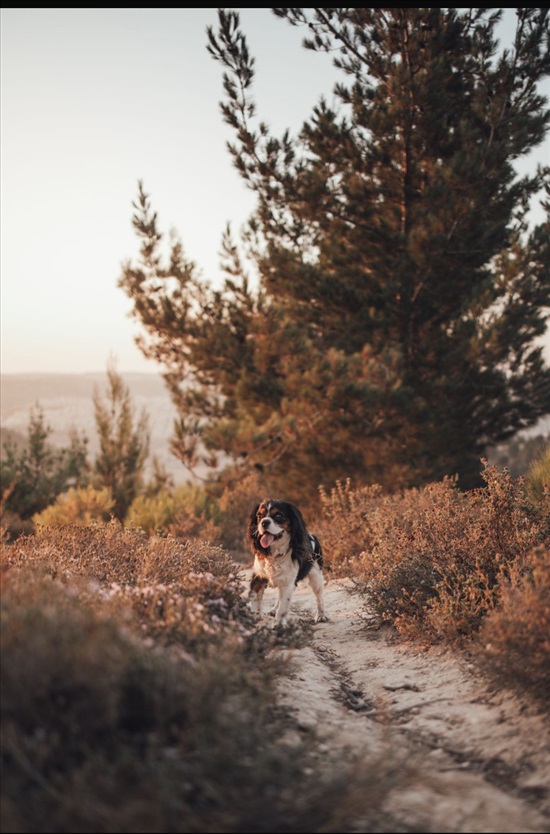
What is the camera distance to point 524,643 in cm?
361

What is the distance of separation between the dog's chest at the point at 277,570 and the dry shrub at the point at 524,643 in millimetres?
2190

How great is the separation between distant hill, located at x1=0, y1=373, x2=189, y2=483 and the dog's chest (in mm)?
39941

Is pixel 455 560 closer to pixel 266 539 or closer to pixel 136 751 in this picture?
pixel 266 539

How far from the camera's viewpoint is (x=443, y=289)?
14992 millimetres

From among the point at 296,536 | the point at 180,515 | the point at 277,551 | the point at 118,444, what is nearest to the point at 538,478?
the point at 296,536

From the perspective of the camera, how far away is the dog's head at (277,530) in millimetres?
5770

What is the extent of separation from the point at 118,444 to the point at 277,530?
10954 millimetres

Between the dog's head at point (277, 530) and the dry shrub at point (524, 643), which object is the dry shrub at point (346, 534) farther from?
the dry shrub at point (524, 643)

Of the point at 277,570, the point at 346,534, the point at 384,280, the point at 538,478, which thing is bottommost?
the point at 346,534

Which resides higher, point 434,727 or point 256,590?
point 256,590

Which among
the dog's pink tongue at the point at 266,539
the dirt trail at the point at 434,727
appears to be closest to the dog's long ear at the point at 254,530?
the dog's pink tongue at the point at 266,539

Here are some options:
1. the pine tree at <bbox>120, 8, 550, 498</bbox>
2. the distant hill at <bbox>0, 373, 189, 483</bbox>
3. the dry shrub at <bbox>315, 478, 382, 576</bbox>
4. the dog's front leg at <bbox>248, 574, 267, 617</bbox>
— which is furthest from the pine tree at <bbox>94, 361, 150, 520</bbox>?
the distant hill at <bbox>0, 373, 189, 483</bbox>

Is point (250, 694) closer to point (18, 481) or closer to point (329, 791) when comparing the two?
point (329, 791)

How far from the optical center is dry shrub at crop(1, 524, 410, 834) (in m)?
2.18
